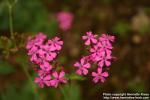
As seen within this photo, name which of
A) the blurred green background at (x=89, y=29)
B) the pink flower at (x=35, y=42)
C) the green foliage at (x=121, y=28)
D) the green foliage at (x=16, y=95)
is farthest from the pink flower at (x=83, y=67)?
the green foliage at (x=121, y=28)

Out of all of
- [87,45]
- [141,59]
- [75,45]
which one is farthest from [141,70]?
[87,45]

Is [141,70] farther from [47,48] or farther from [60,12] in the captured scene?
[47,48]

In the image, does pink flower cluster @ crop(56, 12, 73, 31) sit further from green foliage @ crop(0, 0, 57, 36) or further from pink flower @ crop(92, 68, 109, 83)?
pink flower @ crop(92, 68, 109, 83)

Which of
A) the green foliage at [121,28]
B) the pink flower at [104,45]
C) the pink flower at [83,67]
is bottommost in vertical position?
the pink flower at [83,67]

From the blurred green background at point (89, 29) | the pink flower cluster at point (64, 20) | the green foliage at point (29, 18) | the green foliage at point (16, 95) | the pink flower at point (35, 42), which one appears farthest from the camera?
the pink flower cluster at point (64, 20)

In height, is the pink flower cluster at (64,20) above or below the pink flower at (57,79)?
above

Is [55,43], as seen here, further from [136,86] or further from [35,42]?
[136,86]

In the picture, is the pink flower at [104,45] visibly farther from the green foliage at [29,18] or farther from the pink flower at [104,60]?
the green foliage at [29,18]

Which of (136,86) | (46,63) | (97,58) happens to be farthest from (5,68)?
(97,58)
